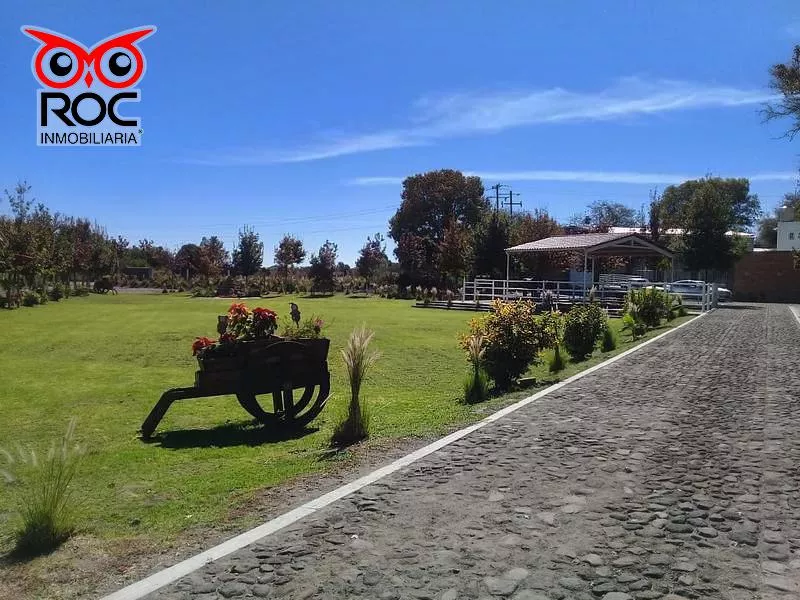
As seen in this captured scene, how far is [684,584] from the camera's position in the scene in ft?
10.9

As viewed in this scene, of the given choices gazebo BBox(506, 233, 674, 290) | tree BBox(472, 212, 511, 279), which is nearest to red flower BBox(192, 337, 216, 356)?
gazebo BBox(506, 233, 674, 290)

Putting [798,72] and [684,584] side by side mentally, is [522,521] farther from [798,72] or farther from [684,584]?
[798,72]

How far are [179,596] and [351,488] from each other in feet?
5.85

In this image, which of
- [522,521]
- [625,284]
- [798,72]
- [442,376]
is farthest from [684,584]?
[625,284]

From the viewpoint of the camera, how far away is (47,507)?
4.05 metres

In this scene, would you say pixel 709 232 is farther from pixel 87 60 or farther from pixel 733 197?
pixel 733 197

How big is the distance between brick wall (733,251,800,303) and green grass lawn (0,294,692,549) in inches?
1286

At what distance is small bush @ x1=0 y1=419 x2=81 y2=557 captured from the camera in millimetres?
3975

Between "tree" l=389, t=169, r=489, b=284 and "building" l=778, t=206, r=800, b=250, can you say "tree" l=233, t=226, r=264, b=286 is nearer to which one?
"tree" l=389, t=169, r=489, b=284

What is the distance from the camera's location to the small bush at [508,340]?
9477 mm

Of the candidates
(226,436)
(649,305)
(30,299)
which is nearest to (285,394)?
(226,436)

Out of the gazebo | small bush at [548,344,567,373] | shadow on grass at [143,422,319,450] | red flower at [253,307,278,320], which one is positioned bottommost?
shadow on grass at [143,422,319,450]

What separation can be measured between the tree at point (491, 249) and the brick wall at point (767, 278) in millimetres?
14982

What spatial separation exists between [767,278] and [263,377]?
4222cm
